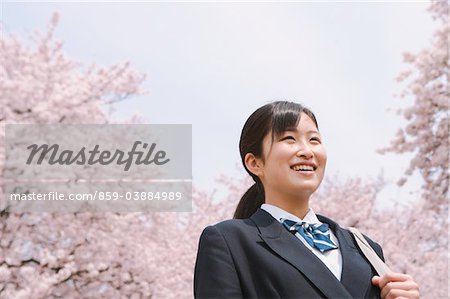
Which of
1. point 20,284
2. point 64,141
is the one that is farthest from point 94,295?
point 64,141

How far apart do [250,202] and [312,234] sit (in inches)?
15.0

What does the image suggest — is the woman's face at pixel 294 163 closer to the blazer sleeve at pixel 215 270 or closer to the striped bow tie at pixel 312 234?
the striped bow tie at pixel 312 234

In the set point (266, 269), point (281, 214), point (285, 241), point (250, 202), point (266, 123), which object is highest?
point (266, 123)

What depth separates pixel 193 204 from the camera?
17.1 metres

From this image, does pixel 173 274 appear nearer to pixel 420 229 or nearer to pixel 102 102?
pixel 102 102

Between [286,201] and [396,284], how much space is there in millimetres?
485

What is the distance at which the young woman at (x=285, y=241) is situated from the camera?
2.00 metres

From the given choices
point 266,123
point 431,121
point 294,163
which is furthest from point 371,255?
point 431,121

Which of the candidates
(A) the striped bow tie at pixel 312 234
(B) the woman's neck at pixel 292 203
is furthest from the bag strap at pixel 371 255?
(B) the woman's neck at pixel 292 203

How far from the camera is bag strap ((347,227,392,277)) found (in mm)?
2188

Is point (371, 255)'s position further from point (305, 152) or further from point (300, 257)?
point (305, 152)

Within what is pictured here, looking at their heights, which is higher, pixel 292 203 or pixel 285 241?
pixel 292 203

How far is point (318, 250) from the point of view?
2.18 meters

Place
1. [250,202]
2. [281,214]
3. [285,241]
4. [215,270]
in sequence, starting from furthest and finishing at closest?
[250,202] < [281,214] < [285,241] < [215,270]
